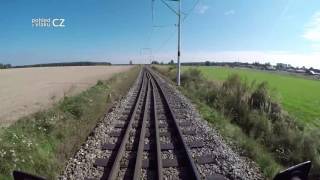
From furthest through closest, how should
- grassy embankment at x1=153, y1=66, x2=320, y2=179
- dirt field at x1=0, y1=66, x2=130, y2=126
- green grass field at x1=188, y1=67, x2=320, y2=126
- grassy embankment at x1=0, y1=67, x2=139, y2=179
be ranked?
1. green grass field at x1=188, y1=67, x2=320, y2=126
2. dirt field at x1=0, y1=66, x2=130, y2=126
3. grassy embankment at x1=153, y1=66, x2=320, y2=179
4. grassy embankment at x1=0, y1=67, x2=139, y2=179

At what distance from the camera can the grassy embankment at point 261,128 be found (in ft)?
29.6

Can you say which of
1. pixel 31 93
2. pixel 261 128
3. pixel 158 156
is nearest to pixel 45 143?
pixel 158 156

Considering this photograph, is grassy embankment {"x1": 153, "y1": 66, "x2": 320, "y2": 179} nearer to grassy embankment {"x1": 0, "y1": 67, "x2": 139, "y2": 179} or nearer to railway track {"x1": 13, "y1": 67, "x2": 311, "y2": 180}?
railway track {"x1": 13, "y1": 67, "x2": 311, "y2": 180}

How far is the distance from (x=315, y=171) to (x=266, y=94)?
10.3 m

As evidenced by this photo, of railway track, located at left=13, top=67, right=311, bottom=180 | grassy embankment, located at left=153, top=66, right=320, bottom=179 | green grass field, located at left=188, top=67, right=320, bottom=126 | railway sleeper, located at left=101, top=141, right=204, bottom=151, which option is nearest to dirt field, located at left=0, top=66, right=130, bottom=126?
railway track, located at left=13, top=67, right=311, bottom=180

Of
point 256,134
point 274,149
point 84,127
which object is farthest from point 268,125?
point 84,127

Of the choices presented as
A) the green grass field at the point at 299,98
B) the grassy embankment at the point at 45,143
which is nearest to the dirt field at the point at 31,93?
the grassy embankment at the point at 45,143

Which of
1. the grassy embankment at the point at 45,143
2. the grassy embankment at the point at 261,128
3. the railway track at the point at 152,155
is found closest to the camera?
the railway track at the point at 152,155

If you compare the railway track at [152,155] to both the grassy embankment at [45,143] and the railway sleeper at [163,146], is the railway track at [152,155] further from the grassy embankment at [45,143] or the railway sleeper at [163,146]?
the grassy embankment at [45,143]

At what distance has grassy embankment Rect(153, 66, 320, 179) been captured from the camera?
29.6ft

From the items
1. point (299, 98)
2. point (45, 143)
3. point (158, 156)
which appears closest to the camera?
point (158, 156)

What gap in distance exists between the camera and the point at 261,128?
517 inches

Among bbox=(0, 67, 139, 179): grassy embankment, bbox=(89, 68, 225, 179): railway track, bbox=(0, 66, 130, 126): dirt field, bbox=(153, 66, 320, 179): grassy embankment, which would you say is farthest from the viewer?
bbox=(0, 66, 130, 126): dirt field

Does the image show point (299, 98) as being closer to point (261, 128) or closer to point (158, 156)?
point (261, 128)
